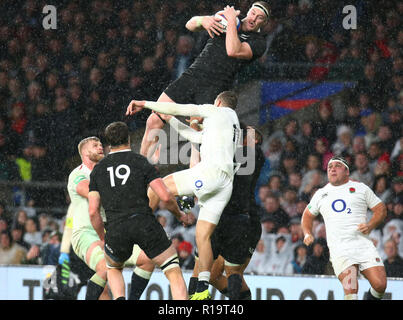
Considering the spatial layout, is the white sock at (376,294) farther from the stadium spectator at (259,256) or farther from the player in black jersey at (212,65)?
the stadium spectator at (259,256)

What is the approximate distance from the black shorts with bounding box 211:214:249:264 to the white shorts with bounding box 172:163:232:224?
1.50ft

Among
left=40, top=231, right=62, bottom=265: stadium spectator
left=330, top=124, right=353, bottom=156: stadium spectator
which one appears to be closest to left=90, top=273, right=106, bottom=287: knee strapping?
left=40, top=231, right=62, bottom=265: stadium spectator

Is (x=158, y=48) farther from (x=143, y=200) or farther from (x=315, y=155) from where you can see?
(x=143, y=200)

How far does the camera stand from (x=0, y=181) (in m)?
13.2

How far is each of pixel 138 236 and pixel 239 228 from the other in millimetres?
1417

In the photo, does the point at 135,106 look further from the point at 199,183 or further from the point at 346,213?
the point at 346,213

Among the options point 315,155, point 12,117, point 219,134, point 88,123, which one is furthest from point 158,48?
point 219,134

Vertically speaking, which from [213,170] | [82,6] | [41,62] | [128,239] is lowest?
[128,239]

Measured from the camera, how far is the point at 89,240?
8641 mm

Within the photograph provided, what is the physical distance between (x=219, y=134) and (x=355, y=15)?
6.85 m

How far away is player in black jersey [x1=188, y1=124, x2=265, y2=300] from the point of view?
331 inches

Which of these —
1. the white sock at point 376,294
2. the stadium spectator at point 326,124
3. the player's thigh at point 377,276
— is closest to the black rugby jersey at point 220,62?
A: the player's thigh at point 377,276

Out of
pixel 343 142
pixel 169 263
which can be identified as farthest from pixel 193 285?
pixel 343 142

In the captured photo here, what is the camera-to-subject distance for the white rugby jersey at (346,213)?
8.46m
